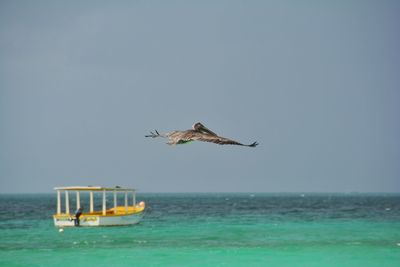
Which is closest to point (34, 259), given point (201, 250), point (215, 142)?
point (201, 250)

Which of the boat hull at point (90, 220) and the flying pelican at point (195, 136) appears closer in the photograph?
the flying pelican at point (195, 136)

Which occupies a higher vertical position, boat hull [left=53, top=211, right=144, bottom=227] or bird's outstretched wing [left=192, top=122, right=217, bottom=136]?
bird's outstretched wing [left=192, top=122, right=217, bottom=136]

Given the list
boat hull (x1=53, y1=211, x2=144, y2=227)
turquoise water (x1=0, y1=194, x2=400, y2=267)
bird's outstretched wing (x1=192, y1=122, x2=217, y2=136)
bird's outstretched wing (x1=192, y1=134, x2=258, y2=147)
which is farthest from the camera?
boat hull (x1=53, y1=211, x2=144, y2=227)

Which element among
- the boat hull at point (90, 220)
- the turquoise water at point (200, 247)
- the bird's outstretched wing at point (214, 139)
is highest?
the bird's outstretched wing at point (214, 139)

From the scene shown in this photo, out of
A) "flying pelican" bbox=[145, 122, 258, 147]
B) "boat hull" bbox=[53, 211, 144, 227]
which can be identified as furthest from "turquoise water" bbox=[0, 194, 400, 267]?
"flying pelican" bbox=[145, 122, 258, 147]

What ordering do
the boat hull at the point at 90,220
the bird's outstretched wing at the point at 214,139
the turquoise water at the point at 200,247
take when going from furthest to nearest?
the boat hull at the point at 90,220
the turquoise water at the point at 200,247
the bird's outstretched wing at the point at 214,139

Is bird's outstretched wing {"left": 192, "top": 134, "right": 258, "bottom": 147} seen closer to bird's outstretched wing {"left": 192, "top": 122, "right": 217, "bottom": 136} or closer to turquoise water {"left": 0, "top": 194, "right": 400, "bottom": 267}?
bird's outstretched wing {"left": 192, "top": 122, "right": 217, "bottom": 136}

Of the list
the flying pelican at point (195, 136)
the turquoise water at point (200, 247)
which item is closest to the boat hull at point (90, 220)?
the turquoise water at point (200, 247)

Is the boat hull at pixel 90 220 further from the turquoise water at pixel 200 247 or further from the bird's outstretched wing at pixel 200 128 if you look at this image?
the bird's outstretched wing at pixel 200 128

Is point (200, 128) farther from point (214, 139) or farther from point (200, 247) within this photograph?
point (200, 247)

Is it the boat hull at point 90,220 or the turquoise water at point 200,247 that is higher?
the boat hull at point 90,220

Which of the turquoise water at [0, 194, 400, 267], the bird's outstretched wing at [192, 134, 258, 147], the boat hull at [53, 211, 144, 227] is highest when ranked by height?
the bird's outstretched wing at [192, 134, 258, 147]

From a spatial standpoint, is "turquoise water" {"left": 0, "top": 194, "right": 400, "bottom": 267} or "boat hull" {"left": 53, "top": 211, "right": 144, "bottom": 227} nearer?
"turquoise water" {"left": 0, "top": 194, "right": 400, "bottom": 267}

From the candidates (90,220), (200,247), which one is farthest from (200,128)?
(90,220)
